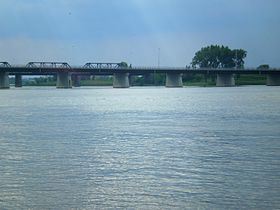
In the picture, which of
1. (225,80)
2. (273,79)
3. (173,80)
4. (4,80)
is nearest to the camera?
(4,80)

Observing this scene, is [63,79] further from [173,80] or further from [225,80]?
[225,80]

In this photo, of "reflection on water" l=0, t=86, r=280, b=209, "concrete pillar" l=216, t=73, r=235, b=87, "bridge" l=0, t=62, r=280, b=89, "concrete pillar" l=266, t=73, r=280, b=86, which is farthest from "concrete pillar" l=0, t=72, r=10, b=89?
"reflection on water" l=0, t=86, r=280, b=209

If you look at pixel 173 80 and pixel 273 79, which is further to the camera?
pixel 273 79

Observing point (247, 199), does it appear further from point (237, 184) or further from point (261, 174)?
point (261, 174)

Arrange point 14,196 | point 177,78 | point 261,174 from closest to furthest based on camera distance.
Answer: point 14,196 < point 261,174 < point 177,78

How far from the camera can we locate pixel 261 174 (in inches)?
738

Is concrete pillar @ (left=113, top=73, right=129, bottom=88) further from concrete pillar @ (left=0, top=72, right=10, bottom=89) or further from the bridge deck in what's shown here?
concrete pillar @ (left=0, top=72, right=10, bottom=89)

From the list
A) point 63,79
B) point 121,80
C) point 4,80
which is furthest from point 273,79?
point 4,80

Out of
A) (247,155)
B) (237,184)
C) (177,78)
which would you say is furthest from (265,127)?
(177,78)

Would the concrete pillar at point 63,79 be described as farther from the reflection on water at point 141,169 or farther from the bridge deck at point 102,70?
the reflection on water at point 141,169

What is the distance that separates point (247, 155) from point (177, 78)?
541 ft

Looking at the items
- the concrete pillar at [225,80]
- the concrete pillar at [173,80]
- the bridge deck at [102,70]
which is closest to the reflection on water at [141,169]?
the bridge deck at [102,70]

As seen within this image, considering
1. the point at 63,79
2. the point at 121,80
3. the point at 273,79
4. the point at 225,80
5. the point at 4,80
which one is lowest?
the point at 225,80

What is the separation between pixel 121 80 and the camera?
182 m
